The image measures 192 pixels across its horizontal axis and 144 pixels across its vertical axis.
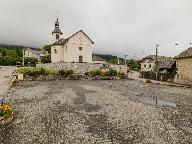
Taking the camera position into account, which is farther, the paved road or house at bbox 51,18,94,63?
house at bbox 51,18,94,63

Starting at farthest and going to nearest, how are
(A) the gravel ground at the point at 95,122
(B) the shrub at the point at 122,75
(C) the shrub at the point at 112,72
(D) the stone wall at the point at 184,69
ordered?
1. (B) the shrub at the point at 122,75
2. (C) the shrub at the point at 112,72
3. (D) the stone wall at the point at 184,69
4. (A) the gravel ground at the point at 95,122

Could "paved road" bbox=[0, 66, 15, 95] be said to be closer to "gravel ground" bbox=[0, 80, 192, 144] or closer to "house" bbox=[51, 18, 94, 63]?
"gravel ground" bbox=[0, 80, 192, 144]

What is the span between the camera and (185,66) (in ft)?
139

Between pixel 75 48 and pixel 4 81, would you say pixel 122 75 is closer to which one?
pixel 75 48

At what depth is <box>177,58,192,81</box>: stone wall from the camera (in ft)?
134

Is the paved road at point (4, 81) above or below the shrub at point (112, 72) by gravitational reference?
below

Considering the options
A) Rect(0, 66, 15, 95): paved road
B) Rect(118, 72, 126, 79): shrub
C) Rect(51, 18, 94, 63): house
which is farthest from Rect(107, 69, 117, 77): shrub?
Rect(0, 66, 15, 95): paved road

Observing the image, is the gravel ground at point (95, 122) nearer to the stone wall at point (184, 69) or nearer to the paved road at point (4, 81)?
the paved road at point (4, 81)

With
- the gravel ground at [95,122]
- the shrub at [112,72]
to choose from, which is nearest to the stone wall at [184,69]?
the shrub at [112,72]

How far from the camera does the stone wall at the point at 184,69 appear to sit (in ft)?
134

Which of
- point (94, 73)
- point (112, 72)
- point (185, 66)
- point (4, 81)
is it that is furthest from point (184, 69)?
point (4, 81)

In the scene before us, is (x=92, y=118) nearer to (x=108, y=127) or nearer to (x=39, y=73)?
(x=108, y=127)

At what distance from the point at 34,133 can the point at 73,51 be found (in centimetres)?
4264

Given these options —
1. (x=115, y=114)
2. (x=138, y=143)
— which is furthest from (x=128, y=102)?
(x=138, y=143)
